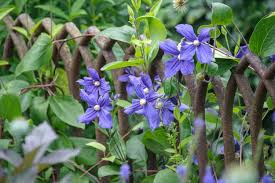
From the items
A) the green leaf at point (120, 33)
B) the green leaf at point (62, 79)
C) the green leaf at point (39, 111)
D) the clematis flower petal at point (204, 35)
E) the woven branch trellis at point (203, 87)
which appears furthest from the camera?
the green leaf at point (62, 79)

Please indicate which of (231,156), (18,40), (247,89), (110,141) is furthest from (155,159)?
(18,40)

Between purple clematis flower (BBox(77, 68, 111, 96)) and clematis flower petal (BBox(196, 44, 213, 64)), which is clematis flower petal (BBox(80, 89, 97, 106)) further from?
clematis flower petal (BBox(196, 44, 213, 64))

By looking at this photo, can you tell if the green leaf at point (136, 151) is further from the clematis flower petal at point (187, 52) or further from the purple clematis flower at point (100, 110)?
the clematis flower petal at point (187, 52)

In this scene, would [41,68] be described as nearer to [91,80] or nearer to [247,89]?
[91,80]

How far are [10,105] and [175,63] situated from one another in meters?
0.54

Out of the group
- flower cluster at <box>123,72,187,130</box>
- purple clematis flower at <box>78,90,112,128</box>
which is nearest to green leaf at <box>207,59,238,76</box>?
flower cluster at <box>123,72,187,130</box>

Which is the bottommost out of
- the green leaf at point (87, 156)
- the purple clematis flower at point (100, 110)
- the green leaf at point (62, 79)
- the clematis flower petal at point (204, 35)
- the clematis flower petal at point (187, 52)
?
the green leaf at point (87, 156)

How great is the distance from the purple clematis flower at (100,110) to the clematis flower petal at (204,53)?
1.07ft

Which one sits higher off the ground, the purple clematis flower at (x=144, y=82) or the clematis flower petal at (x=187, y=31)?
the clematis flower petal at (x=187, y=31)

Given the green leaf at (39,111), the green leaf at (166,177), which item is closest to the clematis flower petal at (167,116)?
the green leaf at (166,177)

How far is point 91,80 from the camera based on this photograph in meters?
1.78

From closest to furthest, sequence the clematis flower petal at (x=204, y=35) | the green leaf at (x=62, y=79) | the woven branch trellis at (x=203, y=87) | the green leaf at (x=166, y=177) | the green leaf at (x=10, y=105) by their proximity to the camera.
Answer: the woven branch trellis at (x=203, y=87)
the clematis flower petal at (x=204, y=35)
the green leaf at (x=166, y=177)
the green leaf at (x=10, y=105)
the green leaf at (x=62, y=79)

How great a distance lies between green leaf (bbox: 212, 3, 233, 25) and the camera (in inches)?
55.5

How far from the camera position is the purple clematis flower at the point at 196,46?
1415 mm
